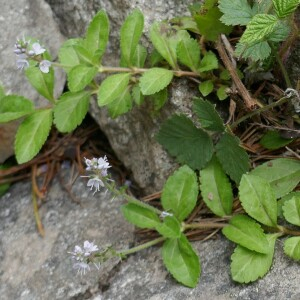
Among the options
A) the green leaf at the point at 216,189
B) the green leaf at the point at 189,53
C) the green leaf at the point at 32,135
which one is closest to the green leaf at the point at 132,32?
the green leaf at the point at 189,53

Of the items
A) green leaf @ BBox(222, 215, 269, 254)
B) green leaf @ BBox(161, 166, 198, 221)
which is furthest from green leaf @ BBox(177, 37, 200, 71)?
green leaf @ BBox(222, 215, 269, 254)

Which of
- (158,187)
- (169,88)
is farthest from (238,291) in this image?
(169,88)

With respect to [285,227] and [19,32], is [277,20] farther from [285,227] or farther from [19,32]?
[19,32]

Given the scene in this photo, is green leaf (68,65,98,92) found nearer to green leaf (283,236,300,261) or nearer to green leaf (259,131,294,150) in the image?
green leaf (259,131,294,150)

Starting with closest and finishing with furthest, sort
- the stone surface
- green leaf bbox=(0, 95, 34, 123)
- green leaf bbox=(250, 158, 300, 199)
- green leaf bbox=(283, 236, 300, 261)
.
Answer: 1. green leaf bbox=(283, 236, 300, 261)
2. green leaf bbox=(250, 158, 300, 199)
3. green leaf bbox=(0, 95, 34, 123)
4. the stone surface

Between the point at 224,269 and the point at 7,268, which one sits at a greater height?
the point at 224,269

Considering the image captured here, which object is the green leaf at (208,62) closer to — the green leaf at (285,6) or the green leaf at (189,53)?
the green leaf at (189,53)

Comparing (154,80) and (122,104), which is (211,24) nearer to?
(154,80)

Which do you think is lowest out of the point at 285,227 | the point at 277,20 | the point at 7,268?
the point at 7,268

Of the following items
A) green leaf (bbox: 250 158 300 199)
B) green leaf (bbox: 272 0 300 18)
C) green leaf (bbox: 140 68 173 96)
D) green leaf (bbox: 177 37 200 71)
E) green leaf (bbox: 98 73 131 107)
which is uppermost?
green leaf (bbox: 272 0 300 18)
